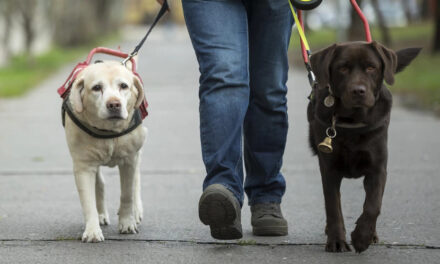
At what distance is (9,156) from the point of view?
8258 millimetres

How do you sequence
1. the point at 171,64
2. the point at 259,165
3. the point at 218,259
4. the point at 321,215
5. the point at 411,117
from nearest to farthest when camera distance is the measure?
1. the point at 218,259
2. the point at 259,165
3. the point at 321,215
4. the point at 411,117
5. the point at 171,64

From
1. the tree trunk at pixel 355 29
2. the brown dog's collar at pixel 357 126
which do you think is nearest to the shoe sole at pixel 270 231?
the brown dog's collar at pixel 357 126

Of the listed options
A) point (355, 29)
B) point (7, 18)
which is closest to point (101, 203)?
point (7, 18)

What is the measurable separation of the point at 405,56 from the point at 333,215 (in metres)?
0.88

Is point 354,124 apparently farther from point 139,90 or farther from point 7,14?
point 7,14

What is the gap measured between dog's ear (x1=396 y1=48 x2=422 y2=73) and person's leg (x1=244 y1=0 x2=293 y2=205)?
0.65 metres

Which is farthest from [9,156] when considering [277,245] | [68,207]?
[277,245]

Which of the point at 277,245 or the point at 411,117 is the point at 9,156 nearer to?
the point at 277,245

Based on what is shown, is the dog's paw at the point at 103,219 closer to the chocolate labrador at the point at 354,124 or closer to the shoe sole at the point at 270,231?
the shoe sole at the point at 270,231

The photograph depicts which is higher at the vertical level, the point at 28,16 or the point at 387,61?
the point at 387,61

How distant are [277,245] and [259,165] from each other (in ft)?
1.67

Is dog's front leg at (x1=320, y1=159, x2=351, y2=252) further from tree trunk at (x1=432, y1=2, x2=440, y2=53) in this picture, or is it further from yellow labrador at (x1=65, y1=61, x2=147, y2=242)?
tree trunk at (x1=432, y1=2, x2=440, y2=53)

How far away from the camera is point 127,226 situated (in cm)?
483

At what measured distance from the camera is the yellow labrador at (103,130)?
4531mm
